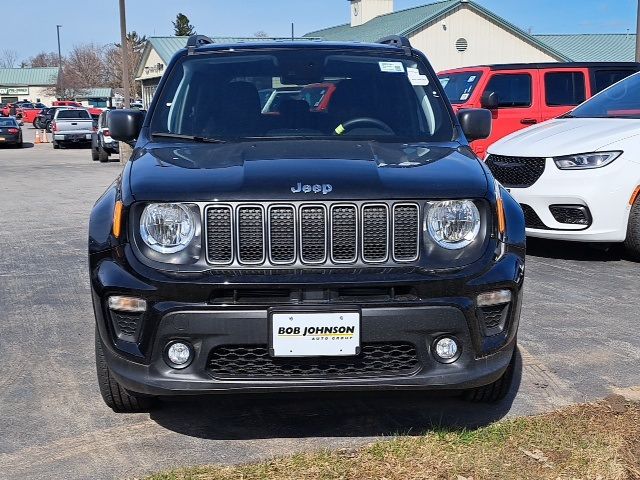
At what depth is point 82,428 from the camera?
12.7 ft

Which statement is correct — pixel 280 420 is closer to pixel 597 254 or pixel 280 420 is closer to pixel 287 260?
pixel 287 260

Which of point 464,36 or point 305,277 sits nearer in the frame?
point 305,277

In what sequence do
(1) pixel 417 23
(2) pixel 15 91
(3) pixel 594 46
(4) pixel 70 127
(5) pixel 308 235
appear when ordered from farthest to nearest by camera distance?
(2) pixel 15 91 < (3) pixel 594 46 < (1) pixel 417 23 < (4) pixel 70 127 < (5) pixel 308 235

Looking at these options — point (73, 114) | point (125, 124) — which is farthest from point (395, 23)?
point (125, 124)

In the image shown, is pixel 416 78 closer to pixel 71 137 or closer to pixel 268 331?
pixel 268 331

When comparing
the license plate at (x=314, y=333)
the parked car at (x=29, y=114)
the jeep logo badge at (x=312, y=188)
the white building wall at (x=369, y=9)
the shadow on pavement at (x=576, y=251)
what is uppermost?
the white building wall at (x=369, y=9)

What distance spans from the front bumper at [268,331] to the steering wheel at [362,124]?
1.31m

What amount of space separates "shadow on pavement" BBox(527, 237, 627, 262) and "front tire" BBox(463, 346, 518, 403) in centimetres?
417

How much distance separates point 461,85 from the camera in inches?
500

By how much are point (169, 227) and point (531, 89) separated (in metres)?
9.67

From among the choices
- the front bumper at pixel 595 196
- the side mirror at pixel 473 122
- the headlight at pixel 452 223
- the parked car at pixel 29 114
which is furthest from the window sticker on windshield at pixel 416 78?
the parked car at pixel 29 114

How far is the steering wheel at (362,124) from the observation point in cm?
444

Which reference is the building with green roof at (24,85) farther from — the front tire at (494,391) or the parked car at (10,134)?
the front tire at (494,391)

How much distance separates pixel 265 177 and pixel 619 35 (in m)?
57.6
